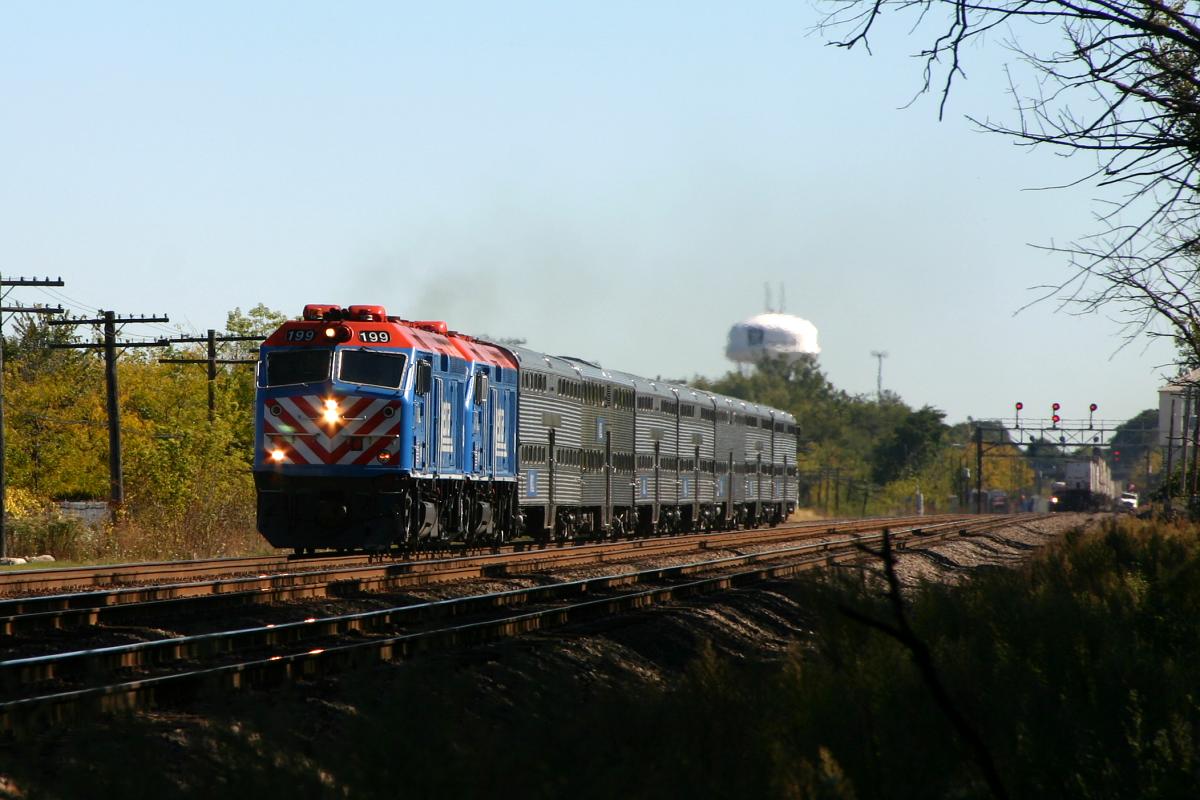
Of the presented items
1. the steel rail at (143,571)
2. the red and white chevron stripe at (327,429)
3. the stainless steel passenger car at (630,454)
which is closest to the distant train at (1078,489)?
the stainless steel passenger car at (630,454)

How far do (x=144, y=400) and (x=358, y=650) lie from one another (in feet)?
191

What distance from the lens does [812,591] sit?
12.8m

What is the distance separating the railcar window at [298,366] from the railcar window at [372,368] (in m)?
0.29

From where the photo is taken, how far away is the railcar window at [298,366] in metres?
24.0

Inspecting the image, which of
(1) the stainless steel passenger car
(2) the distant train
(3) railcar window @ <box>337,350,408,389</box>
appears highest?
(3) railcar window @ <box>337,350,408,389</box>

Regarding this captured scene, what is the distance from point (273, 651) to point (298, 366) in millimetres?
11487

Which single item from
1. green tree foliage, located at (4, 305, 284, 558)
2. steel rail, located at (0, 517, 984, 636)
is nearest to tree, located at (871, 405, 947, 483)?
green tree foliage, located at (4, 305, 284, 558)

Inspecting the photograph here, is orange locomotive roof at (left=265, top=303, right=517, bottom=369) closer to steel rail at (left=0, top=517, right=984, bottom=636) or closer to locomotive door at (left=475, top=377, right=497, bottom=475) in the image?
locomotive door at (left=475, top=377, right=497, bottom=475)

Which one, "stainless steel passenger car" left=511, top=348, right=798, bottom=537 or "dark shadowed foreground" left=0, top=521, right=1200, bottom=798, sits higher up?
"stainless steel passenger car" left=511, top=348, right=798, bottom=537

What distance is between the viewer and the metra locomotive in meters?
23.4

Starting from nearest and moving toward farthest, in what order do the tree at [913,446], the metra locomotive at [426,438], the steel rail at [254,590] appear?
the steel rail at [254,590], the metra locomotive at [426,438], the tree at [913,446]

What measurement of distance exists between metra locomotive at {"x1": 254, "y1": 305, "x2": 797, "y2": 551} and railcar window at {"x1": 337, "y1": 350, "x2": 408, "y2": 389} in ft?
0.07

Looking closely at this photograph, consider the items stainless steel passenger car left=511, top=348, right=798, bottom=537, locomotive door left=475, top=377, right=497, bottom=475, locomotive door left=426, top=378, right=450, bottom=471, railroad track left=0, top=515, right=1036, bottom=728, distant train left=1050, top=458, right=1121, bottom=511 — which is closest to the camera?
railroad track left=0, top=515, right=1036, bottom=728

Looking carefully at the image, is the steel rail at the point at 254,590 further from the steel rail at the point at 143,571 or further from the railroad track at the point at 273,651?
the railroad track at the point at 273,651
